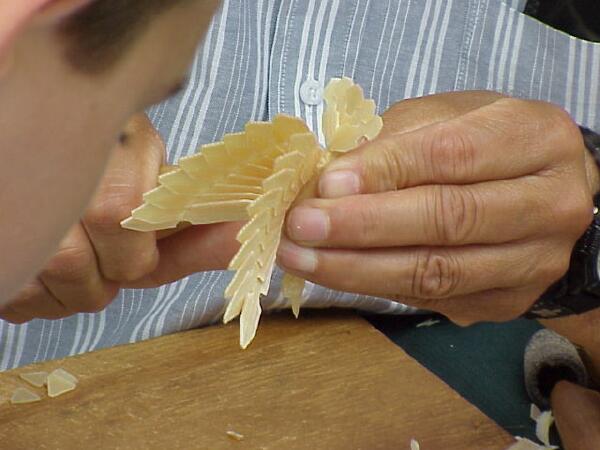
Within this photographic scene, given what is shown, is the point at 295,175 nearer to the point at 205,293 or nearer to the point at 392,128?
the point at 392,128

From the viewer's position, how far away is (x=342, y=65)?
101 centimetres

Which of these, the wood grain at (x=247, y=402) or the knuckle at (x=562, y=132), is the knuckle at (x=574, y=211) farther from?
the wood grain at (x=247, y=402)

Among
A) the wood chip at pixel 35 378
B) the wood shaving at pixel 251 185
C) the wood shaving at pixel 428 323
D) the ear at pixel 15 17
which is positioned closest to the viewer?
the ear at pixel 15 17

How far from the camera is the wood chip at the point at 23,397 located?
71 cm


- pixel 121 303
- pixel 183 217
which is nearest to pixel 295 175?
pixel 183 217

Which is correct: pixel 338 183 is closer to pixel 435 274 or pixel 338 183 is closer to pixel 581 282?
pixel 435 274

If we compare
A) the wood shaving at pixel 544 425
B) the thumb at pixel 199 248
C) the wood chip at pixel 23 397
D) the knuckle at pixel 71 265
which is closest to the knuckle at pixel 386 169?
the thumb at pixel 199 248

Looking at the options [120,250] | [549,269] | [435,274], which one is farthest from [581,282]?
[120,250]

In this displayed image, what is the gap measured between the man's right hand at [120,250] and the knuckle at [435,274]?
138 millimetres

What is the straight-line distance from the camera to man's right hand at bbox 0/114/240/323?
62 cm

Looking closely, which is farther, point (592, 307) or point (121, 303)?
point (121, 303)

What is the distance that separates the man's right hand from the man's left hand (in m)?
0.10

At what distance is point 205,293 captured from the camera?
0.92m

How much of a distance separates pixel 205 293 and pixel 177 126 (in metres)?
0.19
